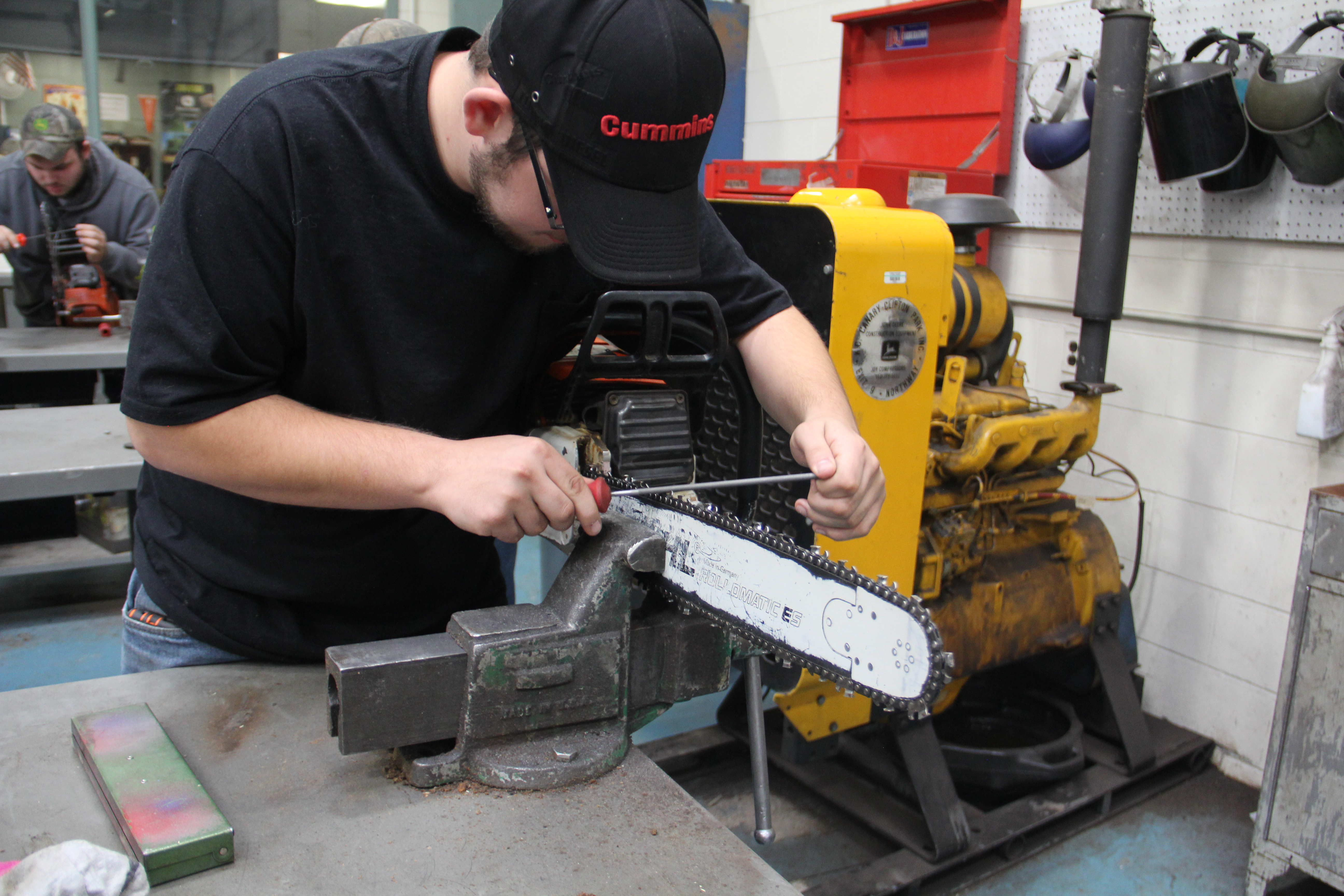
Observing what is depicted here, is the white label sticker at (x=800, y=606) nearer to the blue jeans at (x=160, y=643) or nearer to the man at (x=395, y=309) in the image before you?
the man at (x=395, y=309)

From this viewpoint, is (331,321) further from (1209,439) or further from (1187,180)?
(1209,439)

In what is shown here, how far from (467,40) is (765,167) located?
6.62ft

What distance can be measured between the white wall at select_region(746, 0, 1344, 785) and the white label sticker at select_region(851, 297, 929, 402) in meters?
1.27

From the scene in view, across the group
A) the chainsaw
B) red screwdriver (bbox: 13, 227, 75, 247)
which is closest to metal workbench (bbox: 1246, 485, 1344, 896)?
the chainsaw

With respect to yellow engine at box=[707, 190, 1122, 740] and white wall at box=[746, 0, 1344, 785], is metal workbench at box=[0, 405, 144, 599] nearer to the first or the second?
yellow engine at box=[707, 190, 1122, 740]

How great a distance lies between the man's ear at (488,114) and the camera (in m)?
1.07

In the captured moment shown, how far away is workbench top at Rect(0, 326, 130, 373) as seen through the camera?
11.5ft

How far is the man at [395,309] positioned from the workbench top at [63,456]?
4.42 feet

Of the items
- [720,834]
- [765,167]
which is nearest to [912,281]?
[765,167]

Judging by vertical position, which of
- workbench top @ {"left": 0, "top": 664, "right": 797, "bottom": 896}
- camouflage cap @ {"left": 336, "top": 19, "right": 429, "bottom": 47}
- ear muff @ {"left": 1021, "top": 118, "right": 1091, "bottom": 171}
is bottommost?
workbench top @ {"left": 0, "top": 664, "right": 797, "bottom": 896}

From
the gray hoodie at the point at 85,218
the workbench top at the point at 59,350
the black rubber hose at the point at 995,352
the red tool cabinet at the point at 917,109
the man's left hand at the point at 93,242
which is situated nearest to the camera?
the black rubber hose at the point at 995,352

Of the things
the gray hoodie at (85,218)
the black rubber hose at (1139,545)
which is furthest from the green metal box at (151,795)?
the gray hoodie at (85,218)

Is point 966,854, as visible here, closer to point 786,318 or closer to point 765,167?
point 786,318

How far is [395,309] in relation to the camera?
1.21 m
